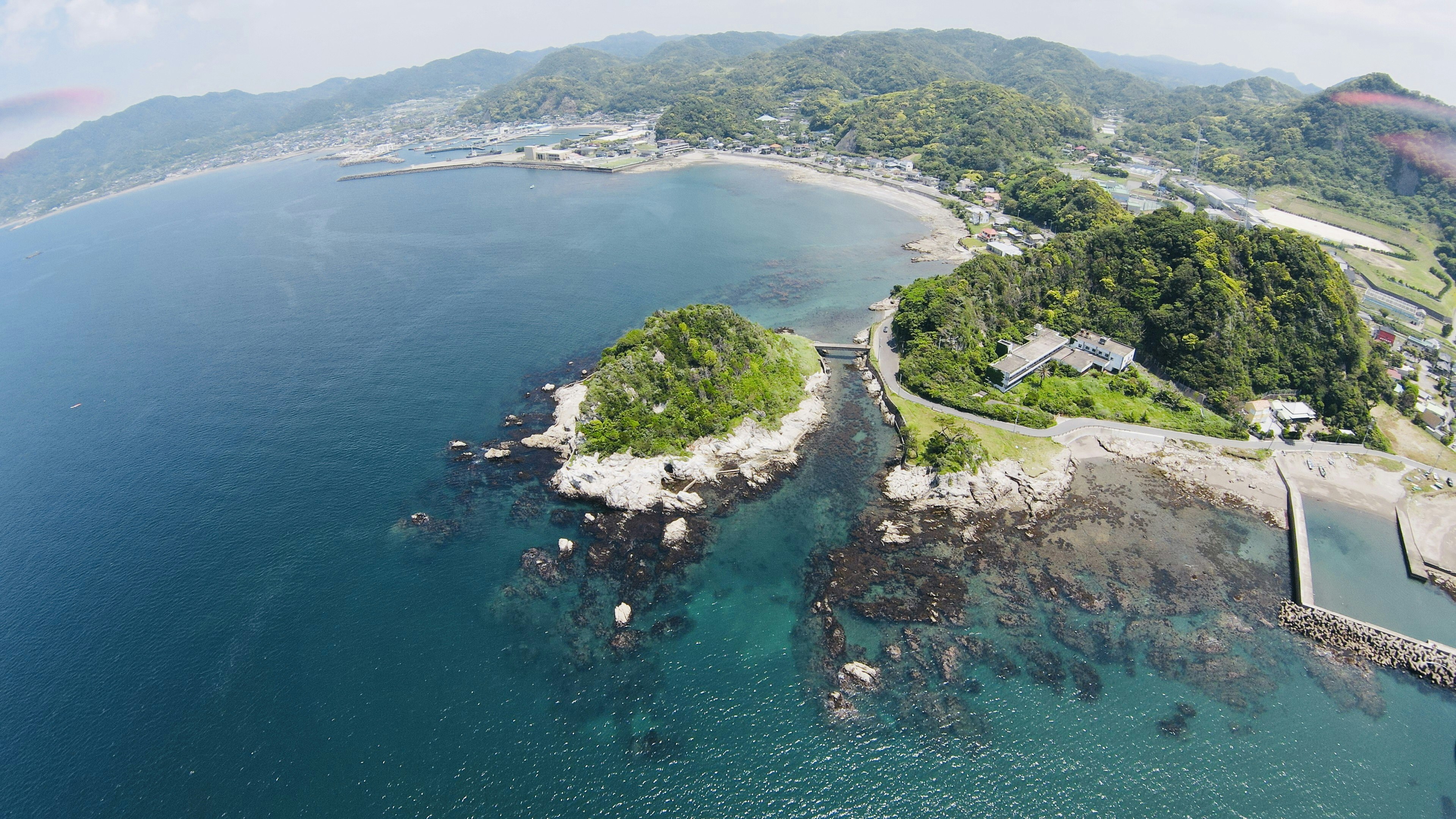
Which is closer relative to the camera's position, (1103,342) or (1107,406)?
(1107,406)

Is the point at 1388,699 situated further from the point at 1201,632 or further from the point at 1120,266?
the point at 1120,266

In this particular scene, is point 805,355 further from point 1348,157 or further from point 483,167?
point 1348,157

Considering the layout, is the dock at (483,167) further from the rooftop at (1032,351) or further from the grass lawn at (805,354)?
the rooftop at (1032,351)

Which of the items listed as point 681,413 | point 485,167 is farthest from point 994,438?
point 485,167

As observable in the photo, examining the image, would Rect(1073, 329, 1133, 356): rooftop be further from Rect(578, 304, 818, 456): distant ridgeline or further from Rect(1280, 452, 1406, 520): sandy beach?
Rect(578, 304, 818, 456): distant ridgeline

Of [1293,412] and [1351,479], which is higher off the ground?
[1293,412]

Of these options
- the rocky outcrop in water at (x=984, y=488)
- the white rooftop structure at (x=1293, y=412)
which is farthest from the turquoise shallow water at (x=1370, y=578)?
the rocky outcrop in water at (x=984, y=488)
